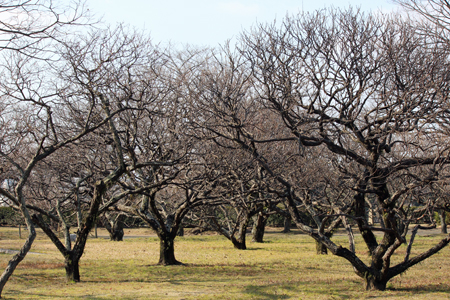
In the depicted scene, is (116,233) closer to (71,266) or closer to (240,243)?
(240,243)

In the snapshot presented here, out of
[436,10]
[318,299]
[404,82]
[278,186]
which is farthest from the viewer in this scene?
[278,186]

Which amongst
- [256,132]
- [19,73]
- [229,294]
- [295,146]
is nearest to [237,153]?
[256,132]

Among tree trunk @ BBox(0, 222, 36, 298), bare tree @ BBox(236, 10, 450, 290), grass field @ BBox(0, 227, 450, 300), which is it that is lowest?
grass field @ BBox(0, 227, 450, 300)

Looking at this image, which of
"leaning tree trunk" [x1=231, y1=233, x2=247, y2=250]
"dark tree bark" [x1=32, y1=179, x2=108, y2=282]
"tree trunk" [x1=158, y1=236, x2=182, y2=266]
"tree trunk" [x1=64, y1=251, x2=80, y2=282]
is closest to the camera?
"dark tree bark" [x1=32, y1=179, x2=108, y2=282]

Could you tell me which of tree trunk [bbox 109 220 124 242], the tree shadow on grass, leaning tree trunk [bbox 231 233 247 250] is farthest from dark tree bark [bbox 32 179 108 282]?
tree trunk [bbox 109 220 124 242]

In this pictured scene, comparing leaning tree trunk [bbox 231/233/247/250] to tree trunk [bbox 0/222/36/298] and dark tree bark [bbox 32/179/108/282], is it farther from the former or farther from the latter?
tree trunk [bbox 0/222/36/298]

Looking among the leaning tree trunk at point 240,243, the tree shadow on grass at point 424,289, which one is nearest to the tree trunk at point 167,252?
the leaning tree trunk at point 240,243

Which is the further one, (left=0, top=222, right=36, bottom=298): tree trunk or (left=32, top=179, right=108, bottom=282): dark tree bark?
(left=32, top=179, right=108, bottom=282): dark tree bark

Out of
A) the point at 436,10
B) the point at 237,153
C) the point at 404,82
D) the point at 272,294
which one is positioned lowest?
the point at 272,294

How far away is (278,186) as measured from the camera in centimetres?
1412

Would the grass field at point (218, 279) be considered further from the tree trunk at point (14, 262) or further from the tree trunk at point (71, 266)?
the tree trunk at point (14, 262)

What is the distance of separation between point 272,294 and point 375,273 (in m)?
2.34

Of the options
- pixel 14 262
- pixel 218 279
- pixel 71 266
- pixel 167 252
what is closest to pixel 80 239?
pixel 71 266

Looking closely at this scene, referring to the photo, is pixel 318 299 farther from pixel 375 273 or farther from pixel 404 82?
pixel 404 82
